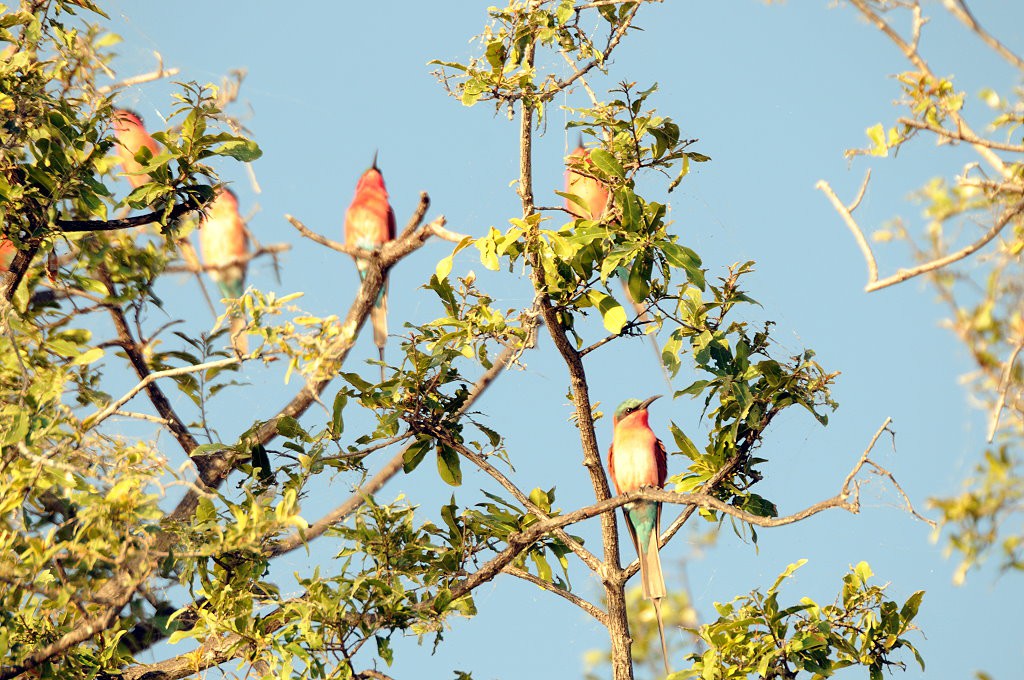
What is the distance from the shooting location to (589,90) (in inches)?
136

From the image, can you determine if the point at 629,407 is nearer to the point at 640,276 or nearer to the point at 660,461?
the point at 660,461

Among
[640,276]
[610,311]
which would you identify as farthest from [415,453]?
[640,276]

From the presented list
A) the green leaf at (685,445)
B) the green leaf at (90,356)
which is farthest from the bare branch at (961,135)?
the green leaf at (90,356)

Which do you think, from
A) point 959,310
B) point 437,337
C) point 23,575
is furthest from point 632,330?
point 23,575

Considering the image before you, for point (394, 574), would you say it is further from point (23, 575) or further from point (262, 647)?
point (23, 575)

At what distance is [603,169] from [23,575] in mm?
1943

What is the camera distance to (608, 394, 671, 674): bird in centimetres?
391

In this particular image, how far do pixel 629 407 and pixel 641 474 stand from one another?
43 centimetres

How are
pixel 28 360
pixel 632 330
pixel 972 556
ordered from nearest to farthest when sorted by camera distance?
pixel 972 556
pixel 632 330
pixel 28 360

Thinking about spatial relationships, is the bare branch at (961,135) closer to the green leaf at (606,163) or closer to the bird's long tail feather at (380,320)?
the green leaf at (606,163)

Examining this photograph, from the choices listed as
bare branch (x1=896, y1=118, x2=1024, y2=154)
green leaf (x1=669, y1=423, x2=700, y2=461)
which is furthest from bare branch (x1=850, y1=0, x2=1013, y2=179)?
green leaf (x1=669, y1=423, x2=700, y2=461)

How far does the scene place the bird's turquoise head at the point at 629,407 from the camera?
472cm

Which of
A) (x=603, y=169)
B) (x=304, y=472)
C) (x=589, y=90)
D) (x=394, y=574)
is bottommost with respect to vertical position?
(x=394, y=574)

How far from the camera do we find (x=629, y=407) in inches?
187
